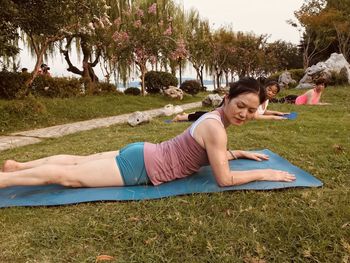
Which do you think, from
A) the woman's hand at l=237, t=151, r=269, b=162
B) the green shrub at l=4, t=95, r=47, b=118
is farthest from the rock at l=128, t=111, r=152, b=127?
the woman's hand at l=237, t=151, r=269, b=162

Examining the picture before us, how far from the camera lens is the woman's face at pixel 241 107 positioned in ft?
9.24

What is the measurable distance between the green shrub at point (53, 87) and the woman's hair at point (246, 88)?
11.6 metres

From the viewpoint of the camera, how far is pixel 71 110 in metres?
11.0

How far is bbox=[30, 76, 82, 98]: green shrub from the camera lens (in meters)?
13.3

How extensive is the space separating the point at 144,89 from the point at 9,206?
49.1 ft

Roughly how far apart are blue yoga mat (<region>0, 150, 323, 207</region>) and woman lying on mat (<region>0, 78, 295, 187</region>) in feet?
0.20

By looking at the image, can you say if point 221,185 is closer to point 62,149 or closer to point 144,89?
point 62,149

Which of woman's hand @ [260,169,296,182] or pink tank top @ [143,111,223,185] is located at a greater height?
pink tank top @ [143,111,223,185]

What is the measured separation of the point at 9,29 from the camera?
9172mm

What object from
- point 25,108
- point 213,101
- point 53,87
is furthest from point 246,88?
point 53,87

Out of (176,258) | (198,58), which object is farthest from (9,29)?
(198,58)

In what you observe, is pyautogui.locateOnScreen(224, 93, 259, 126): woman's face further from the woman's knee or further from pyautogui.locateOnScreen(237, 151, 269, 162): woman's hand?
the woman's knee

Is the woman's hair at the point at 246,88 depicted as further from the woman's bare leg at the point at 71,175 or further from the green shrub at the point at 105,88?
the green shrub at the point at 105,88

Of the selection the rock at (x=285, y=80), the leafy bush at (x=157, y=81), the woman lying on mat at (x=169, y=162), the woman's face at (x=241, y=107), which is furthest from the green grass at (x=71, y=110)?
the rock at (x=285, y=80)
